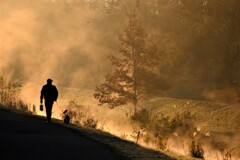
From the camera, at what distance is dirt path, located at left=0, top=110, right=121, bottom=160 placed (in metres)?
11.7

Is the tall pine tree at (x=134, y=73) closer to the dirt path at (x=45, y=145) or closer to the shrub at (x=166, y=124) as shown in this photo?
the shrub at (x=166, y=124)

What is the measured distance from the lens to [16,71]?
71.1 m

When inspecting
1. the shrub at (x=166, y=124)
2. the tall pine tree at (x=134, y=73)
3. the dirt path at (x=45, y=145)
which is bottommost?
the dirt path at (x=45, y=145)

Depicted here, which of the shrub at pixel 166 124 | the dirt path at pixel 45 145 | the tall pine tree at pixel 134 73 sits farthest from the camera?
the tall pine tree at pixel 134 73

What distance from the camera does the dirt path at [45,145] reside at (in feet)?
38.3

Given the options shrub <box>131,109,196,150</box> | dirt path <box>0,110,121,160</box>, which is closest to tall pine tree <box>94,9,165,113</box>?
shrub <box>131,109,196,150</box>

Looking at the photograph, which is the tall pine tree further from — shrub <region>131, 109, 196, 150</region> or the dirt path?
the dirt path

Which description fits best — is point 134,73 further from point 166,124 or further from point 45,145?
point 45,145

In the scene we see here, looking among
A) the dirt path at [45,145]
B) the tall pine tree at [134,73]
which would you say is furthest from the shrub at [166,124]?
the dirt path at [45,145]

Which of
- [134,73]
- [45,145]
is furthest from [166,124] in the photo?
[45,145]

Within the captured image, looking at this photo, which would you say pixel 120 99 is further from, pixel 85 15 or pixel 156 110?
pixel 85 15

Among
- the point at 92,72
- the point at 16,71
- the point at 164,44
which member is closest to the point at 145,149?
the point at 164,44

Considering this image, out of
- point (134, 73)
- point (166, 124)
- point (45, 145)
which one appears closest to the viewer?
point (45, 145)

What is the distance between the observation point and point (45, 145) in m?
13.1
